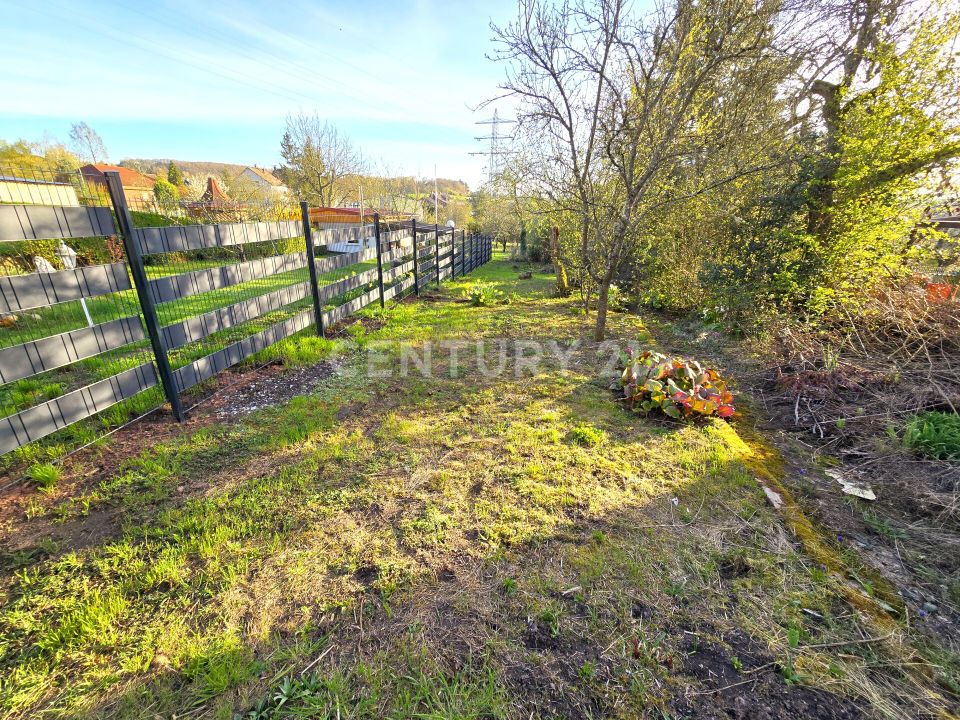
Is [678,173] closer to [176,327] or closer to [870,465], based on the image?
[870,465]

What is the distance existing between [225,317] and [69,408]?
1.49 m

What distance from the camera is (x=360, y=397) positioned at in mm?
3914

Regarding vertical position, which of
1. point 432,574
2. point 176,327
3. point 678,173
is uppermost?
point 678,173

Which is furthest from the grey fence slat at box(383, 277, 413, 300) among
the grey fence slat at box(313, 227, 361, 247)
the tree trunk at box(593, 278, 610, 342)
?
the tree trunk at box(593, 278, 610, 342)

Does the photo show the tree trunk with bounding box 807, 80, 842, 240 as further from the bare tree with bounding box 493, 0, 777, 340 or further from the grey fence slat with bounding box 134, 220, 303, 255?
the grey fence slat with bounding box 134, 220, 303, 255

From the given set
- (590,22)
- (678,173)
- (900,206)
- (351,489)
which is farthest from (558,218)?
(351,489)

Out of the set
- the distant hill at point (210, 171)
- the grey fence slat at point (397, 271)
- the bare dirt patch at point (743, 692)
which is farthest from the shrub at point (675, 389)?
the distant hill at point (210, 171)

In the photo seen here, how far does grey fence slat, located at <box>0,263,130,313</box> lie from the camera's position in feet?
7.63

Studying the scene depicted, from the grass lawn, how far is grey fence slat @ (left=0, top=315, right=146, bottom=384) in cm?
75

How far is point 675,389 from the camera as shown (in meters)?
3.55

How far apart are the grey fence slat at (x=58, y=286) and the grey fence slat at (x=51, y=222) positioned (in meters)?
0.24

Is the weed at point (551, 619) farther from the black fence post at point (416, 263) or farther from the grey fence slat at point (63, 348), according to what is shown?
the black fence post at point (416, 263)

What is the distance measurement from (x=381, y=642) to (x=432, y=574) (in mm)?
394

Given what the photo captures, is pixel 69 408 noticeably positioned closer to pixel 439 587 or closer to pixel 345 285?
pixel 439 587
